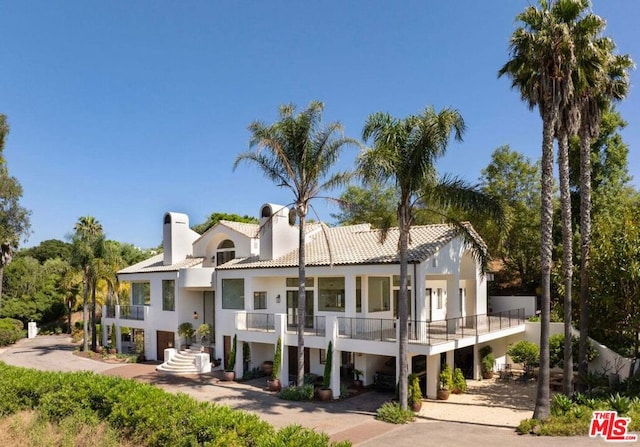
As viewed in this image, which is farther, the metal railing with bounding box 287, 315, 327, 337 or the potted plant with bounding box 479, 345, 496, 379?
the potted plant with bounding box 479, 345, 496, 379

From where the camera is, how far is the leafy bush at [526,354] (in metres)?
22.7

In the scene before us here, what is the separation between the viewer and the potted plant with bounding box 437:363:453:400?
19.0m

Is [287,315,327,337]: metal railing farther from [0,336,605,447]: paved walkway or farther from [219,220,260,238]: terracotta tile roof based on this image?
[219,220,260,238]: terracotta tile roof

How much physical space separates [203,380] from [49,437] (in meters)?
9.17

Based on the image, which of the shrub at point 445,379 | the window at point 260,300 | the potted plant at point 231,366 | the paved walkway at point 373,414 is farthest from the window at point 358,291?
the potted plant at point 231,366

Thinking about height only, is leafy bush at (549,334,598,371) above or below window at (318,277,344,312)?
below

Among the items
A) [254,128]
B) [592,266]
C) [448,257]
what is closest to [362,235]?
[448,257]

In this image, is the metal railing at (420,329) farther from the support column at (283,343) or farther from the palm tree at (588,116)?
the palm tree at (588,116)

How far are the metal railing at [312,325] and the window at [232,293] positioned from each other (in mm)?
3009

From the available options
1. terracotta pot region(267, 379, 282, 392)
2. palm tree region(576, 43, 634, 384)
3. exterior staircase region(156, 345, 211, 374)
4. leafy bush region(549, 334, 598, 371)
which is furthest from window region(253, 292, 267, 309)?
palm tree region(576, 43, 634, 384)

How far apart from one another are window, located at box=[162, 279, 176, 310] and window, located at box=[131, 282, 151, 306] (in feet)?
9.77

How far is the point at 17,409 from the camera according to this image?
16875 millimetres

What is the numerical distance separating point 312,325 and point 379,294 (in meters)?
3.83

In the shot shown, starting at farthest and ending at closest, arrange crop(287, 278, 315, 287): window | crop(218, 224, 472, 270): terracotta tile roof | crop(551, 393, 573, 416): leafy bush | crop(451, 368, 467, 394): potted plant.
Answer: crop(287, 278, 315, 287): window
crop(218, 224, 472, 270): terracotta tile roof
crop(451, 368, 467, 394): potted plant
crop(551, 393, 573, 416): leafy bush
